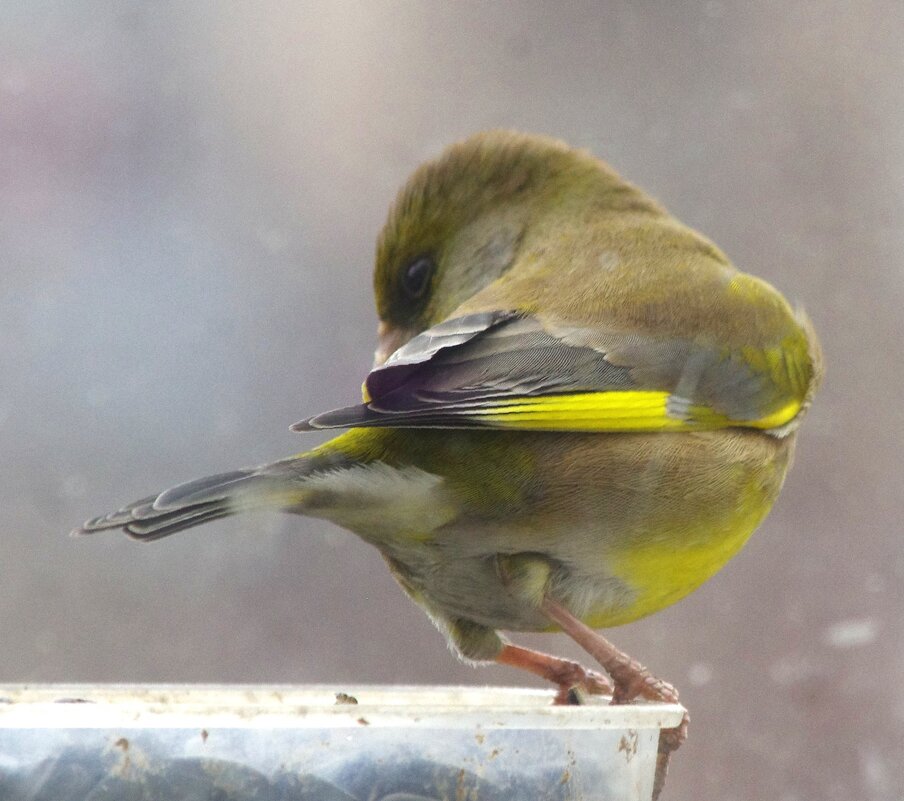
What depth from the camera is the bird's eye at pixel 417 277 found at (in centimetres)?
190

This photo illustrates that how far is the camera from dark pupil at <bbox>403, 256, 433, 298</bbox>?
1.90 metres

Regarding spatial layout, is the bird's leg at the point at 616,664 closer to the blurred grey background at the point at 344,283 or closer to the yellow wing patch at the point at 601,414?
the yellow wing patch at the point at 601,414

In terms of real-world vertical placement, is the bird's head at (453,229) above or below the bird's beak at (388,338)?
above

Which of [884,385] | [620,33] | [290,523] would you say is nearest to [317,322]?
[290,523]

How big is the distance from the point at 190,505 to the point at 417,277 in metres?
0.71

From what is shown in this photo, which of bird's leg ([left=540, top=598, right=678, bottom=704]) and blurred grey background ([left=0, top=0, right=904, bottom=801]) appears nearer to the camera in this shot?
bird's leg ([left=540, top=598, right=678, bottom=704])

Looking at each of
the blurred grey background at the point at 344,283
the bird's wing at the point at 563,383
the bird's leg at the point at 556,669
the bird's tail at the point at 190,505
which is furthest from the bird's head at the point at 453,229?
the bird's tail at the point at 190,505

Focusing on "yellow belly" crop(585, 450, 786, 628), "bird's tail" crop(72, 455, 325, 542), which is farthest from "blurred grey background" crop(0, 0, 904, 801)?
"bird's tail" crop(72, 455, 325, 542)

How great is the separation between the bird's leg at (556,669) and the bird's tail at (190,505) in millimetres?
577

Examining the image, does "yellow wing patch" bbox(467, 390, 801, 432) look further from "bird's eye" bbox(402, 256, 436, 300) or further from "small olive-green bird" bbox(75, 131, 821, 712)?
"bird's eye" bbox(402, 256, 436, 300)

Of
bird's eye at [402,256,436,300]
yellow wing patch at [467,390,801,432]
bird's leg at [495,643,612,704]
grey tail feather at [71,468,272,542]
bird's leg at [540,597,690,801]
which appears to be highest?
bird's eye at [402,256,436,300]

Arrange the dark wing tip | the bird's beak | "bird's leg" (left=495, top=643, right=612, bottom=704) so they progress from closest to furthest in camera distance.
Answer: the dark wing tip < "bird's leg" (left=495, top=643, right=612, bottom=704) < the bird's beak

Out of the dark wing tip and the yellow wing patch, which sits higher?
the dark wing tip

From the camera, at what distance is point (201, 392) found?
7.07 ft
